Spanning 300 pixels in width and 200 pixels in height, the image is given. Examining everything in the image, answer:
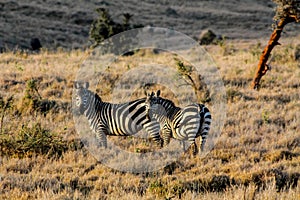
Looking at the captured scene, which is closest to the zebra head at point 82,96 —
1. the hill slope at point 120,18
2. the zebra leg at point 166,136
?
the zebra leg at point 166,136

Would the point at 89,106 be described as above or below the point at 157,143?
above

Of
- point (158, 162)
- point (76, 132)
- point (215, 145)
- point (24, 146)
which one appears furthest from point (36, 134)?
point (215, 145)

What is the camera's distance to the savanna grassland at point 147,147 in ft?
25.7

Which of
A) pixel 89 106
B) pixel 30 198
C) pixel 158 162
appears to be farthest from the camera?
pixel 89 106

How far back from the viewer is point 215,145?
421 inches

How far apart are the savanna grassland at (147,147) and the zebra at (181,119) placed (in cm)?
47

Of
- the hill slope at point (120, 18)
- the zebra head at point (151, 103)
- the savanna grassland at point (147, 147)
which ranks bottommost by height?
the savanna grassland at point (147, 147)

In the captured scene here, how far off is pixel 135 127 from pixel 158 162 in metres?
1.29

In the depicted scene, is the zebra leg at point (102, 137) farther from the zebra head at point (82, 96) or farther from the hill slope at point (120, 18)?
the hill slope at point (120, 18)

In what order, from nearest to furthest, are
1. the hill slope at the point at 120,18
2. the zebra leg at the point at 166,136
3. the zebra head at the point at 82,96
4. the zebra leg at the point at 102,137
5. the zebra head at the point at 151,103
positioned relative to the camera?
1. the zebra head at the point at 151,103
2. the zebra leg at the point at 166,136
3. the zebra leg at the point at 102,137
4. the zebra head at the point at 82,96
5. the hill slope at the point at 120,18

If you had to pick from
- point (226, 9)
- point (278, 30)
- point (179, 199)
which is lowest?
point (179, 199)

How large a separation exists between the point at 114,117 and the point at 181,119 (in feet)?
5.40

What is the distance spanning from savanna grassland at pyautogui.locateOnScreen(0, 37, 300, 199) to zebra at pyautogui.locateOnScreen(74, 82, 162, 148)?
1.43 feet

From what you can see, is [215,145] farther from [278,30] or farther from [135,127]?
[278,30]
